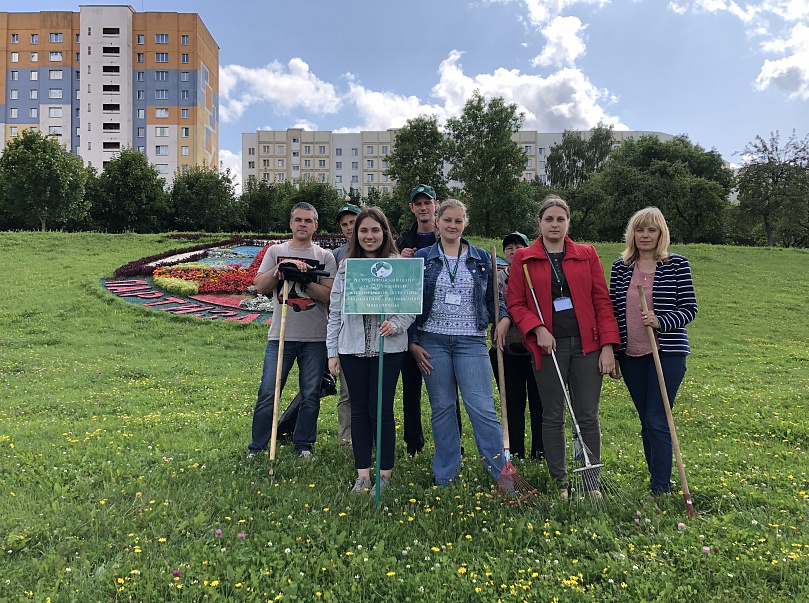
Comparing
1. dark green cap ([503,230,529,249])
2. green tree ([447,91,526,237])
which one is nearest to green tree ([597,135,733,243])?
green tree ([447,91,526,237])

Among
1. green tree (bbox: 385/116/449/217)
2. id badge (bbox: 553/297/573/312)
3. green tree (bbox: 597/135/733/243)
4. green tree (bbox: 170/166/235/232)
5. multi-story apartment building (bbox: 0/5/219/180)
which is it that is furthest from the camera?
multi-story apartment building (bbox: 0/5/219/180)

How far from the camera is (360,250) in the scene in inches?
162

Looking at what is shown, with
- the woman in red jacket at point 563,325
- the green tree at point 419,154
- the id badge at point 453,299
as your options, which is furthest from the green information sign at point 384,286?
the green tree at point 419,154

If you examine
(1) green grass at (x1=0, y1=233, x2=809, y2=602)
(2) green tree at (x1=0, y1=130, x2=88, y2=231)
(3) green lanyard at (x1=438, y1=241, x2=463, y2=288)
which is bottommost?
(1) green grass at (x1=0, y1=233, x2=809, y2=602)

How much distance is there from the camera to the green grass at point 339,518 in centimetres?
270

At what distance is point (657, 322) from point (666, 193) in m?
33.9

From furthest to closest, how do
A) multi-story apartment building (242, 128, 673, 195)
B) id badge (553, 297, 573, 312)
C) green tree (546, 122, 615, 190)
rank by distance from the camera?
multi-story apartment building (242, 128, 673, 195)
green tree (546, 122, 615, 190)
id badge (553, 297, 573, 312)

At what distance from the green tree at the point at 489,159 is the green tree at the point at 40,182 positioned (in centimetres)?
2024

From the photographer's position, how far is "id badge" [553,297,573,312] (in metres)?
3.71

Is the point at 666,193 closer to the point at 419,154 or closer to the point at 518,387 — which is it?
the point at 419,154

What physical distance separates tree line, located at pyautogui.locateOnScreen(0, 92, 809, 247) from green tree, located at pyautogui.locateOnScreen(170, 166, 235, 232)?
0.07 meters

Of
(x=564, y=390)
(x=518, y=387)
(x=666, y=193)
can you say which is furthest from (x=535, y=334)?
(x=666, y=193)

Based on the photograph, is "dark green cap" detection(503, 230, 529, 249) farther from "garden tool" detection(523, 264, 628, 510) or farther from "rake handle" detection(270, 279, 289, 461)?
"rake handle" detection(270, 279, 289, 461)

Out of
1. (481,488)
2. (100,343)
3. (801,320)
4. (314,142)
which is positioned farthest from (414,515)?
(314,142)
